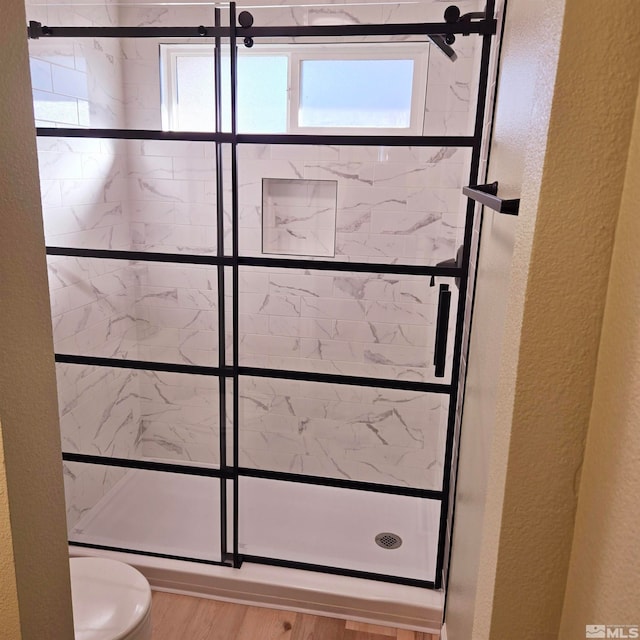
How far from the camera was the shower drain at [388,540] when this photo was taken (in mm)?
2414

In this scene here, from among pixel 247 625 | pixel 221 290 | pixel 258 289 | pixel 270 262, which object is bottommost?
pixel 247 625

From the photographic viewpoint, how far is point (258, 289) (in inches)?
113

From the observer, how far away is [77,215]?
2391 millimetres

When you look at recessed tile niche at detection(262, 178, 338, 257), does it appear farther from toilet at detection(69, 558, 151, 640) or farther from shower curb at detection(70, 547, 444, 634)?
toilet at detection(69, 558, 151, 640)

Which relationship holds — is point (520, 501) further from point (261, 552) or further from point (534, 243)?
point (261, 552)

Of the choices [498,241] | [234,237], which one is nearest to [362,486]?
[234,237]

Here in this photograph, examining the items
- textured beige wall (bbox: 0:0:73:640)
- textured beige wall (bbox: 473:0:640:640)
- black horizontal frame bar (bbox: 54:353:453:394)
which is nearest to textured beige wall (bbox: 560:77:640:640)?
textured beige wall (bbox: 473:0:640:640)

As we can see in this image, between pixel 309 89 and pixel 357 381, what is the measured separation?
1.53 metres

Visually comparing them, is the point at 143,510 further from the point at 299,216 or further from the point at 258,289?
the point at 299,216

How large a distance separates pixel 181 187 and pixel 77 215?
1.72 feet

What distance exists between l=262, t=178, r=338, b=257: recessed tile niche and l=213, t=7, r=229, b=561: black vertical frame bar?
77cm

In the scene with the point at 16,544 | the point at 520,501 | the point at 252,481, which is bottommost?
the point at 252,481

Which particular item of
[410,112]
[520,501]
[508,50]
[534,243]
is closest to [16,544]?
[520,501]

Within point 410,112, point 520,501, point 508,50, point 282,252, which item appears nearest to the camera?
point 520,501
